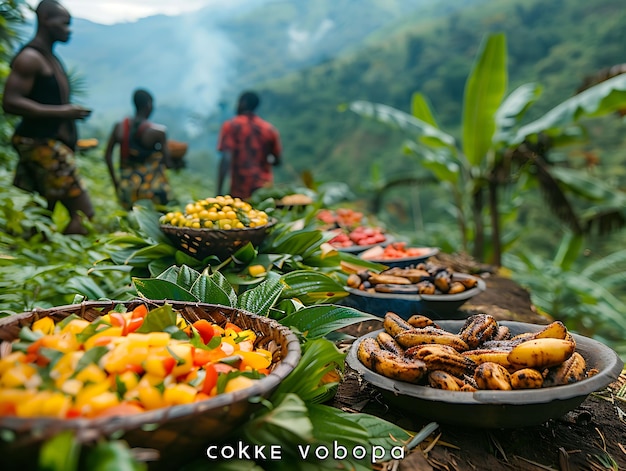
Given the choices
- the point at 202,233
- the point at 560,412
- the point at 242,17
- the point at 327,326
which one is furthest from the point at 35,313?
the point at 242,17

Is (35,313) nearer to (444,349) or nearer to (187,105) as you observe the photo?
(444,349)

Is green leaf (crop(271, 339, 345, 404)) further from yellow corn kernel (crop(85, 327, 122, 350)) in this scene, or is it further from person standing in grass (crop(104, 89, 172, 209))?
person standing in grass (crop(104, 89, 172, 209))

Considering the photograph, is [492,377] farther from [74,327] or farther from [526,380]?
[74,327]

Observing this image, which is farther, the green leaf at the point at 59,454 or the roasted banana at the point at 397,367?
the roasted banana at the point at 397,367

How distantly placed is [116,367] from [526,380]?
1.08 metres

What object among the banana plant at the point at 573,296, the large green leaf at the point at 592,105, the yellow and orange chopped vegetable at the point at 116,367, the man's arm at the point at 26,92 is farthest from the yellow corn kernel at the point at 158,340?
the banana plant at the point at 573,296

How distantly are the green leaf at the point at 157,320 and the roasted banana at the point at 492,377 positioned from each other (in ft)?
2.89

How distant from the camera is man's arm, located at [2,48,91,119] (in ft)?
10.8

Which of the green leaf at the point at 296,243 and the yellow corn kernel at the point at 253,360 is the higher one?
the yellow corn kernel at the point at 253,360

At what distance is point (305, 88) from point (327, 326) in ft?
91.8

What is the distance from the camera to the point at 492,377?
1483 millimetres

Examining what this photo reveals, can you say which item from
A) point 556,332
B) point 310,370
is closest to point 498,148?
point 556,332

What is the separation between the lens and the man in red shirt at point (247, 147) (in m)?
5.90

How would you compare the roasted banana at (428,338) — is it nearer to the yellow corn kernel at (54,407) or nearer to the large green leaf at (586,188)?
the yellow corn kernel at (54,407)
